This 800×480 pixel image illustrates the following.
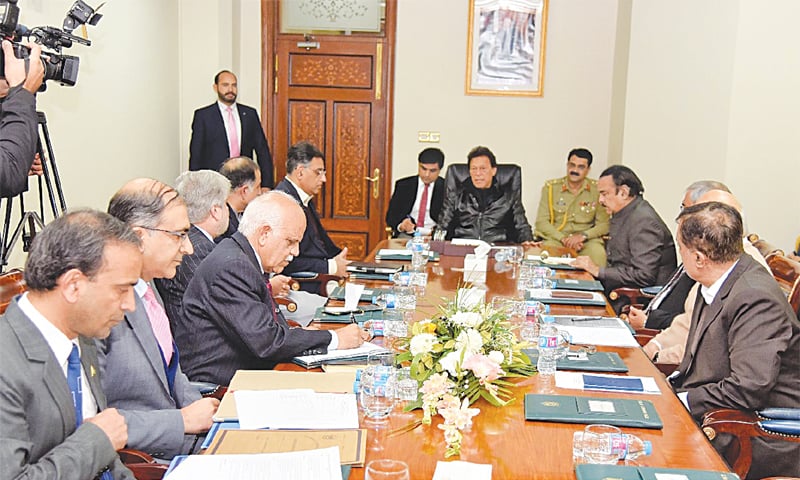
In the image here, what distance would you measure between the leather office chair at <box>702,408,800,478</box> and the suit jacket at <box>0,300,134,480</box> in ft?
5.82

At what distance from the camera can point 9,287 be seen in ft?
8.14

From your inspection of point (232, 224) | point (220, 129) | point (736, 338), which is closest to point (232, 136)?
point (220, 129)

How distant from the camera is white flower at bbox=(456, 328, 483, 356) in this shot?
217cm

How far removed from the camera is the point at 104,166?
579cm

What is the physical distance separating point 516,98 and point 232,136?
8.54 feet

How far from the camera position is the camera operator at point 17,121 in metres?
3.06

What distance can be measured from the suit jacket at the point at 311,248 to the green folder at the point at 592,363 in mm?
2304

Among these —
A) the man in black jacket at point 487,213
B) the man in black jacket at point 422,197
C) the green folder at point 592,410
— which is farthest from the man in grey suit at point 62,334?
the man in black jacket at point 422,197

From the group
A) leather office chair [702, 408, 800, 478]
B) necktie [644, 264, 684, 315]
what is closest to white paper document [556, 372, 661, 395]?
leather office chair [702, 408, 800, 478]

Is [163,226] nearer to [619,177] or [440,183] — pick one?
[619,177]

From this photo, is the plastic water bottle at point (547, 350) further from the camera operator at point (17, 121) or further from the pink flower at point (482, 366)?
the camera operator at point (17, 121)

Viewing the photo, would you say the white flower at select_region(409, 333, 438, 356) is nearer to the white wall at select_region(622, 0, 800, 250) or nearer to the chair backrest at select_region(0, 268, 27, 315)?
the chair backrest at select_region(0, 268, 27, 315)

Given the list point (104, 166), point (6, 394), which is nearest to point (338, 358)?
point (6, 394)

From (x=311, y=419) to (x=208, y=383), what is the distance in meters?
0.87
